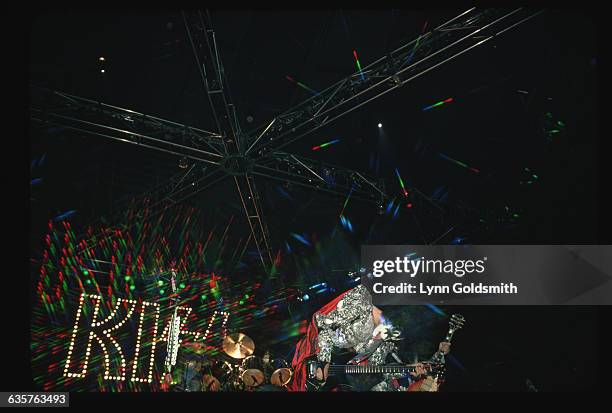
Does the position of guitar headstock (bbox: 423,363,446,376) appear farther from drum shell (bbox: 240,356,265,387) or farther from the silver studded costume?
drum shell (bbox: 240,356,265,387)

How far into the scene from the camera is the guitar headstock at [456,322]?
17.2ft

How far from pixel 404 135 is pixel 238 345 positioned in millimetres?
2582

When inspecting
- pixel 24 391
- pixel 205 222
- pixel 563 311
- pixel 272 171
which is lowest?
pixel 24 391

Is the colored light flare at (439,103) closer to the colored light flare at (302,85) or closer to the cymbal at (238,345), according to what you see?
the colored light flare at (302,85)

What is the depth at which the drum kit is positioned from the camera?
206 inches

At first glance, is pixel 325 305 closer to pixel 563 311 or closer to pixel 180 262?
pixel 180 262

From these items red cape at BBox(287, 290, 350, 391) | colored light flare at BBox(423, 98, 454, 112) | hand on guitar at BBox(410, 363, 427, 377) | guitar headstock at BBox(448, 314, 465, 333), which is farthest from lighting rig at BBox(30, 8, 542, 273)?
hand on guitar at BBox(410, 363, 427, 377)

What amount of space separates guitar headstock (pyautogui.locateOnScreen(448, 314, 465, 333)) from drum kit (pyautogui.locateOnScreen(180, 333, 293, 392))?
1585mm

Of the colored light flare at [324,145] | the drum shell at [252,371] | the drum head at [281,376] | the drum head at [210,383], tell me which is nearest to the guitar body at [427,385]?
the drum head at [281,376]

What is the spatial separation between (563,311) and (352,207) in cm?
205

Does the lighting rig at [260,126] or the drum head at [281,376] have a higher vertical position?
the lighting rig at [260,126]

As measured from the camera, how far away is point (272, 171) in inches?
215

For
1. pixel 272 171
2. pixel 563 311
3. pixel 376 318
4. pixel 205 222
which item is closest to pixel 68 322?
pixel 205 222

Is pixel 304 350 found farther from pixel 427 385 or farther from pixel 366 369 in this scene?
pixel 427 385
